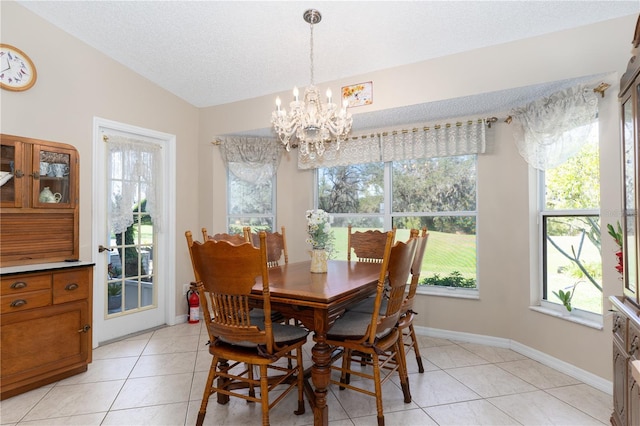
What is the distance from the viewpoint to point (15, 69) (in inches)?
107

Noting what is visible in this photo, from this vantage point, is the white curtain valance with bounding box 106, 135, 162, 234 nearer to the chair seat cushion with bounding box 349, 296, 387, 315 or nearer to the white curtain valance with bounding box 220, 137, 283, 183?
the white curtain valance with bounding box 220, 137, 283, 183

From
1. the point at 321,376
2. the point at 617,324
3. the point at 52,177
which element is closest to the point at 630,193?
the point at 617,324

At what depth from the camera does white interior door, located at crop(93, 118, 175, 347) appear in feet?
11.0

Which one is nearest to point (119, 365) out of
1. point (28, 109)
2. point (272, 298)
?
point (272, 298)

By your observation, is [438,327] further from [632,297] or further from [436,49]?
[436,49]

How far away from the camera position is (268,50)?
3.20 metres

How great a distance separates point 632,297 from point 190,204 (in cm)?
401

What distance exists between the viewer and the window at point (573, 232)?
267cm

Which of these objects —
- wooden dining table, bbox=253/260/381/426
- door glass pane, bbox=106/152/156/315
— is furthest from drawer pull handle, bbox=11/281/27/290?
wooden dining table, bbox=253/260/381/426

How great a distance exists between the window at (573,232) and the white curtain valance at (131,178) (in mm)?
3889

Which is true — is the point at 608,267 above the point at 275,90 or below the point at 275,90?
below

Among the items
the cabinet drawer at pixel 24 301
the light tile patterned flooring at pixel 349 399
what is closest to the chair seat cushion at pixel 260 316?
the light tile patterned flooring at pixel 349 399

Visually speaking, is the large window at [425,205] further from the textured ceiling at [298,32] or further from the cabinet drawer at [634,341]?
the cabinet drawer at [634,341]

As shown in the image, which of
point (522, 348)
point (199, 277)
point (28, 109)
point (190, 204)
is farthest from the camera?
point (190, 204)
